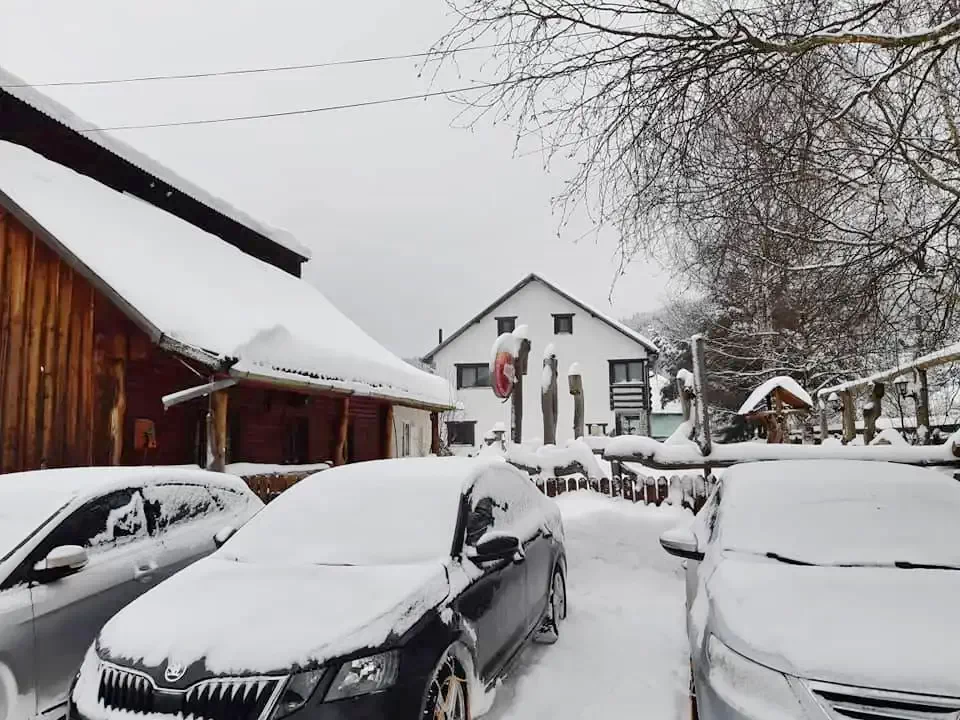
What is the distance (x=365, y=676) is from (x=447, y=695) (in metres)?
0.58

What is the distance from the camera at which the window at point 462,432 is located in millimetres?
36344

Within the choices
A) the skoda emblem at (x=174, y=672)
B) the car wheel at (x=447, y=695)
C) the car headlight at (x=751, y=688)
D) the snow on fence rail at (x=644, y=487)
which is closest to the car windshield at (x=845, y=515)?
the car headlight at (x=751, y=688)

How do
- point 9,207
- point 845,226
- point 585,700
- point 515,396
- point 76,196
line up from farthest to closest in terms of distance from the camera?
1. point 515,396
2. point 76,196
3. point 9,207
4. point 845,226
5. point 585,700

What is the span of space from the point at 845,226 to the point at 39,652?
30.8 ft

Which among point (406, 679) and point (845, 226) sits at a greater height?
point (845, 226)

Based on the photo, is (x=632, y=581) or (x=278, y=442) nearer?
(x=632, y=581)

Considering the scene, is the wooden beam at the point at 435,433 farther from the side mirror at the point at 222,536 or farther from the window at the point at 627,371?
the side mirror at the point at 222,536

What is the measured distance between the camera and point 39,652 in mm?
3689

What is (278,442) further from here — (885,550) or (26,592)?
(885,550)

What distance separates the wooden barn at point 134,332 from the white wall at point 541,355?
1946 centimetres

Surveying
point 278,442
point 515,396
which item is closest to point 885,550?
point 515,396

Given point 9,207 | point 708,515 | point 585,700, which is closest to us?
point 585,700

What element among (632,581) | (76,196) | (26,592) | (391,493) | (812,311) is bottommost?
(632,581)

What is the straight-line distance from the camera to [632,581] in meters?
7.43
